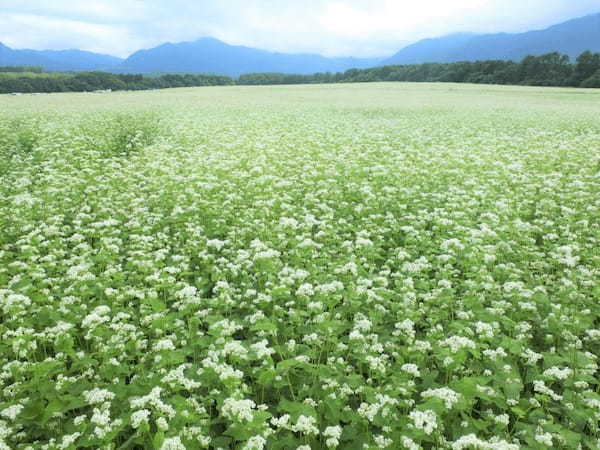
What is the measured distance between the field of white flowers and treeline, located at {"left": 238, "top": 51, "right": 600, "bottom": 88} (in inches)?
3032

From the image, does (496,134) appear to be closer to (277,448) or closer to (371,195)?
(371,195)

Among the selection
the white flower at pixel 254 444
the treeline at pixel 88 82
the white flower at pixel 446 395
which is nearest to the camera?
the white flower at pixel 254 444

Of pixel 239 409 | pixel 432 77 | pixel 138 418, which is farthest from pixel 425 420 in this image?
pixel 432 77

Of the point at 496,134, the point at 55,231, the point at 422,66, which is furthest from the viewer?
the point at 422,66

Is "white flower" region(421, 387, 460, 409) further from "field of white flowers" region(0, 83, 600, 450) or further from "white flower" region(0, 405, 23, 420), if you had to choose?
"white flower" region(0, 405, 23, 420)

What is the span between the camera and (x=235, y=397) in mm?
3717

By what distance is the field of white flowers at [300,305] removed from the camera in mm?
3822

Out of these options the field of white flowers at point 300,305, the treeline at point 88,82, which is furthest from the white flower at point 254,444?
the treeline at point 88,82

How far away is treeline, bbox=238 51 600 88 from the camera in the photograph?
7225 centimetres

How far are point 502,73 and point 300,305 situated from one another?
93981mm

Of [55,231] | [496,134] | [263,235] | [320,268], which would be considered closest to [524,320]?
[320,268]

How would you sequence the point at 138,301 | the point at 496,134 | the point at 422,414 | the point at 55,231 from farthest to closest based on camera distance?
the point at 496,134, the point at 55,231, the point at 138,301, the point at 422,414

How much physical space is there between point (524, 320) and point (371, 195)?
15.6 ft

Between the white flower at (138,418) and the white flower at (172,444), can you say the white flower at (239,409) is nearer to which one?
the white flower at (172,444)
